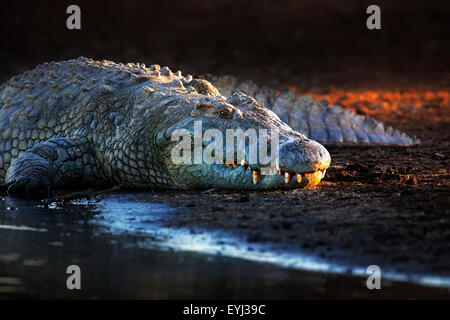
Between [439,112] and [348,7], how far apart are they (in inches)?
292

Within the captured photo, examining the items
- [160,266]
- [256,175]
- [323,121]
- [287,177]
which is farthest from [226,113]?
[323,121]

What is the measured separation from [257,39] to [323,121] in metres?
9.04

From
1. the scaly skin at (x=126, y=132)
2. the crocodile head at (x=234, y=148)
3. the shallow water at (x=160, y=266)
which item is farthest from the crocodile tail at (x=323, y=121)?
the shallow water at (x=160, y=266)

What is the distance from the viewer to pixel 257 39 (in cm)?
1831

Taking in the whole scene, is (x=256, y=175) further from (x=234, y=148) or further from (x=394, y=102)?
(x=394, y=102)

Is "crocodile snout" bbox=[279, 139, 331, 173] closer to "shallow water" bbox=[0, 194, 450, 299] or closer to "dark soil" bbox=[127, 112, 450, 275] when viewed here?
"dark soil" bbox=[127, 112, 450, 275]

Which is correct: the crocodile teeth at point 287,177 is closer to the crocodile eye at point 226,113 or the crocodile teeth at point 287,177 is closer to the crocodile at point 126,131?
the crocodile at point 126,131

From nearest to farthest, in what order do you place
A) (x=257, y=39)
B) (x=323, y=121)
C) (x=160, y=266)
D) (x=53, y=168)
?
(x=160, y=266)
(x=53, y=168)
(x=323, y=121)
(x=257, y=39)

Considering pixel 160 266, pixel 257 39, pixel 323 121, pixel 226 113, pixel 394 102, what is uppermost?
pixel 257 39

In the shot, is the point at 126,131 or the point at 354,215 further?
the point at 126,131

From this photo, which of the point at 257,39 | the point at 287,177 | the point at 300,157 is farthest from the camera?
the point at 257,39

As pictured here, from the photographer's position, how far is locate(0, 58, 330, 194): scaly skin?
18.3 ft

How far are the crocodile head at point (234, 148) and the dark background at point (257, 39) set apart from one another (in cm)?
936

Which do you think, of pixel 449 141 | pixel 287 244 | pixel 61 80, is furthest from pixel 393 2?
pixel 287 244
